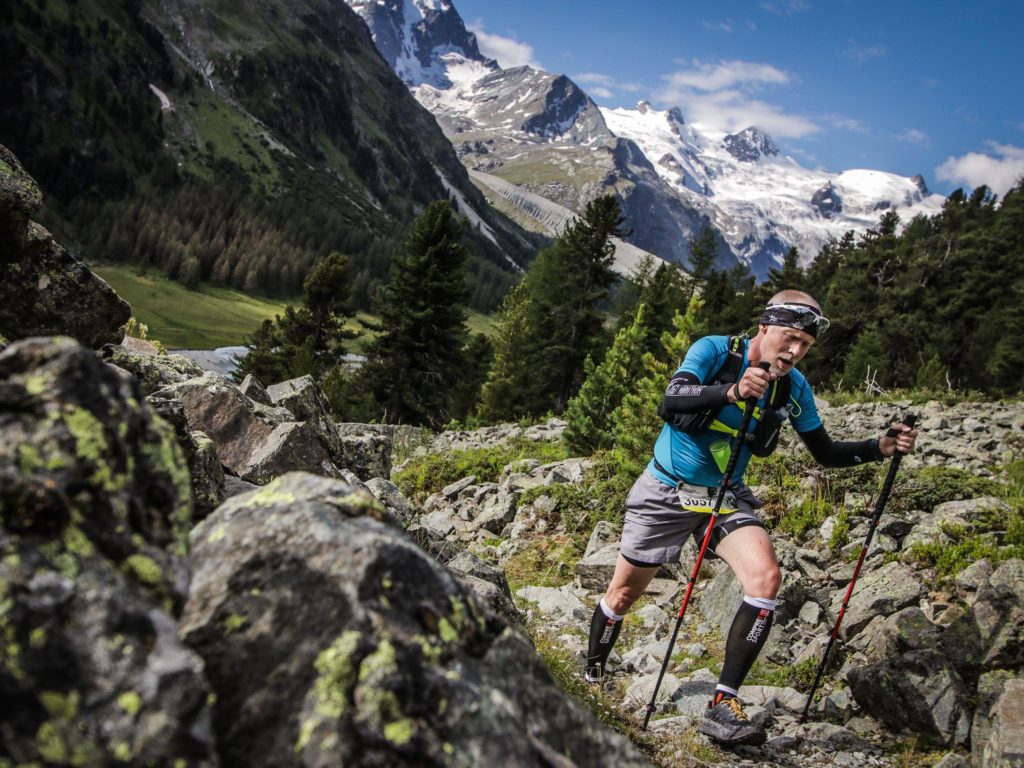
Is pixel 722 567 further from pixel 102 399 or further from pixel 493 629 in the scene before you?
pixel 102 399

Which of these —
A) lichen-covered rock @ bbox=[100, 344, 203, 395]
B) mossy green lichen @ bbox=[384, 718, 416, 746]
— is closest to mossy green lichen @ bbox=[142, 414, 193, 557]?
mossy green lichen @ bbox=[384, 718, 416, 746]

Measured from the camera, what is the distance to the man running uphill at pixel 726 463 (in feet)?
16.6

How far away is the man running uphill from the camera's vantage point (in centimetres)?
506

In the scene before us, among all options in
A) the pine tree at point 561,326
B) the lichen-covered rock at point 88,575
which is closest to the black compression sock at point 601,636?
the lichen-covered rock at point 88,575

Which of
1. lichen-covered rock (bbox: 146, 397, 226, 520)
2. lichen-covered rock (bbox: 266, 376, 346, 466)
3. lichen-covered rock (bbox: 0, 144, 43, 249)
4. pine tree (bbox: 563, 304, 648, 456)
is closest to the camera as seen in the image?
lichen-covered rock (bbox: 146, 397, 226, 520)

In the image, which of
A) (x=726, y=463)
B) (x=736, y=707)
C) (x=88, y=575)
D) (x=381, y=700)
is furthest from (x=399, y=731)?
(x=726, y=463)

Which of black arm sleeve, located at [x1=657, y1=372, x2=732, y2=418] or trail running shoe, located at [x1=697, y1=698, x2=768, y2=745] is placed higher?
black arm sleeve, located at [x1=657, y1=372, x2=732, y2=418]

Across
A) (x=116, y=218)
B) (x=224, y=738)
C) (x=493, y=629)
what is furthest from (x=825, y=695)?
(x=116, y=218)

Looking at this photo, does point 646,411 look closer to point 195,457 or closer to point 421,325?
point 195,457

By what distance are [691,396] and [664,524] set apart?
1233 mm

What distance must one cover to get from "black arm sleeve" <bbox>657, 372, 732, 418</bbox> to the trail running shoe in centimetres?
236

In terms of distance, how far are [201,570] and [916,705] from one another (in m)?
6.31

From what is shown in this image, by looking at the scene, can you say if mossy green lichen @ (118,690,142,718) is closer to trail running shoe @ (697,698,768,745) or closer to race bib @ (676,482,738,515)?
trail running shoe @ (697,698,768,745)

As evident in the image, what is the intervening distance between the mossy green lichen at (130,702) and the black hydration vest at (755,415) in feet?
14.6
